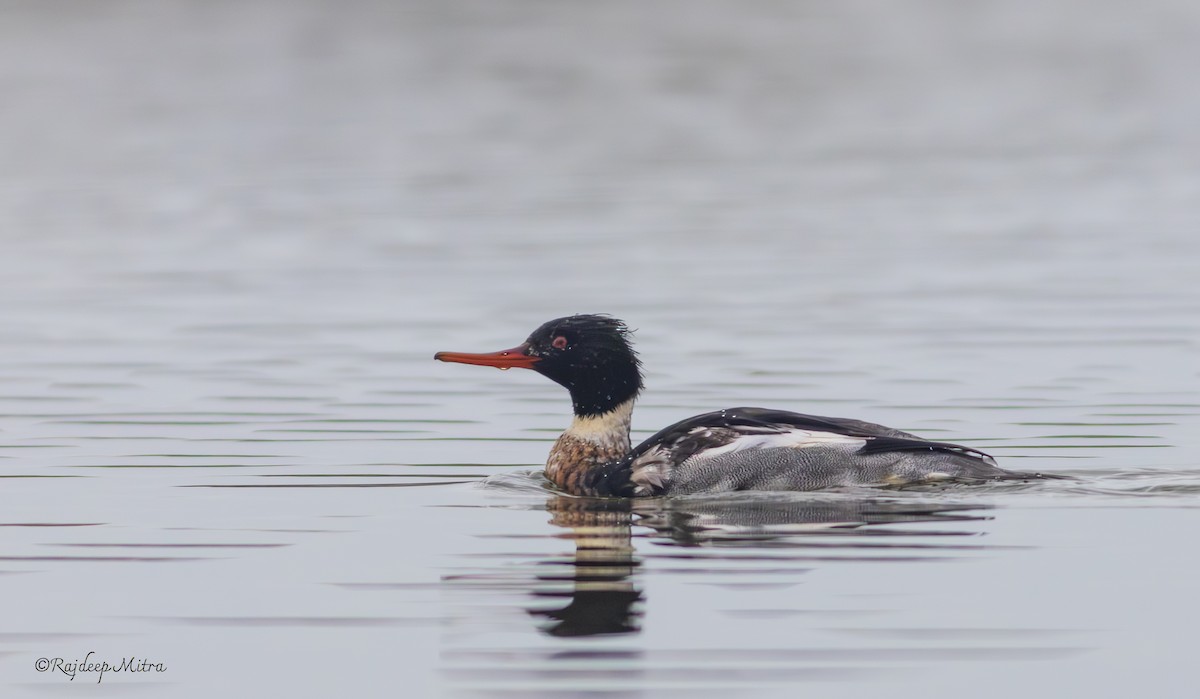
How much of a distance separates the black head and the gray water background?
2.06 feet

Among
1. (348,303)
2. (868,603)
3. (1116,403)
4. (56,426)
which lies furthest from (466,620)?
(348,303)

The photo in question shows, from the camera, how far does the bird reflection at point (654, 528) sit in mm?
Result: 8422

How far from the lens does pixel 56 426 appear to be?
13609 millimetres

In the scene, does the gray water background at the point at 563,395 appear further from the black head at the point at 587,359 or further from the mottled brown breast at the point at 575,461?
the black head at the point at 587,359

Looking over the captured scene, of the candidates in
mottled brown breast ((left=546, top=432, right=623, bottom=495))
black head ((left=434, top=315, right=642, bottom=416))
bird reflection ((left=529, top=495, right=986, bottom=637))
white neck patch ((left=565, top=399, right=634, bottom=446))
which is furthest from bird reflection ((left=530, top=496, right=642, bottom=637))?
black head ((left=434, top=315, right=642, bottom=416))

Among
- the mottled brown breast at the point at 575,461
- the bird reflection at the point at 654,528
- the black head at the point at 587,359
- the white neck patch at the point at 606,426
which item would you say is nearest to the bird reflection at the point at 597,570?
the bird reflection at the point at 654,528

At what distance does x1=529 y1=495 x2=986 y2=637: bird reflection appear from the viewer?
8.42 metres

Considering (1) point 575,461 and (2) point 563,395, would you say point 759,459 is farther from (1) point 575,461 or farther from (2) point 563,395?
(2) point 563,395

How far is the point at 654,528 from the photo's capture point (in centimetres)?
1022

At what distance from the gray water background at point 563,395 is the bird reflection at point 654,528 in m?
0.04

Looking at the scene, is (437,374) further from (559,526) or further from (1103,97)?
(1103,97)

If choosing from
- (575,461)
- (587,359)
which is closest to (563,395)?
(587,359)

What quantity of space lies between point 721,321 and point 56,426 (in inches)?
279

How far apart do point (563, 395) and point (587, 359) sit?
332 cm
